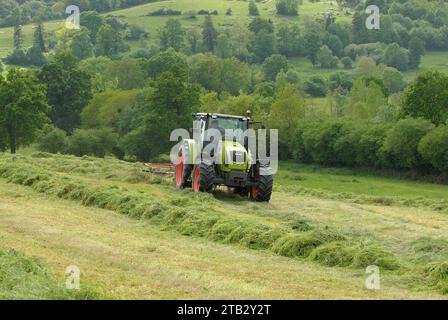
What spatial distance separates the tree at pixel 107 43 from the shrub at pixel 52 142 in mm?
98918

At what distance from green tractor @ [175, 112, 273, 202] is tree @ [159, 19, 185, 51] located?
142589 mm

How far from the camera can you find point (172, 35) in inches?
6742

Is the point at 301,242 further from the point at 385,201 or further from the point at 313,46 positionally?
the point at 313,46

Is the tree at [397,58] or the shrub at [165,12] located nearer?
the tree at [397,58]

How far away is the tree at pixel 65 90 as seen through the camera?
80.0m

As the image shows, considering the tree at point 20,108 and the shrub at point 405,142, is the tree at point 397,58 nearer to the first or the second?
the shrub at point 405,142

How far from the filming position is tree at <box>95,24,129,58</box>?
545ft

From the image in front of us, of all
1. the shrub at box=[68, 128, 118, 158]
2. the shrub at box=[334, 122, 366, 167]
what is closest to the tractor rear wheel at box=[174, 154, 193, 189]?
the shrub at box=[334, 122, 366, 167]

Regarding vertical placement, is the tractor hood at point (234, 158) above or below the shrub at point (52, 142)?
above

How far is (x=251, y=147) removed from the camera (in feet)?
86.4

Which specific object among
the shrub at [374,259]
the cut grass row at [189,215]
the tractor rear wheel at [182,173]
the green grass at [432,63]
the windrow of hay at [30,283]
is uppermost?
the windrow of hay at [30,283]

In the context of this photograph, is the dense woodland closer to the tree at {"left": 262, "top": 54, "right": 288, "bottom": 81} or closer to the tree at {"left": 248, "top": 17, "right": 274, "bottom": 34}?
the tree at {"left": 262, "top": 54, "right": 288, "bottom": 81}

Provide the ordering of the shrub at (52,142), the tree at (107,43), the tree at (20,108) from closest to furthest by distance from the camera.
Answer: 1. the tree at (20,108)
2. the shrub at (52,142)
3. the tree at (107,43)

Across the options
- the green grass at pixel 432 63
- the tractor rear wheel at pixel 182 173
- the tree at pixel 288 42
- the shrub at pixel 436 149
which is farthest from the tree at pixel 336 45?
the tractor rear wheel at pixel 182 173
